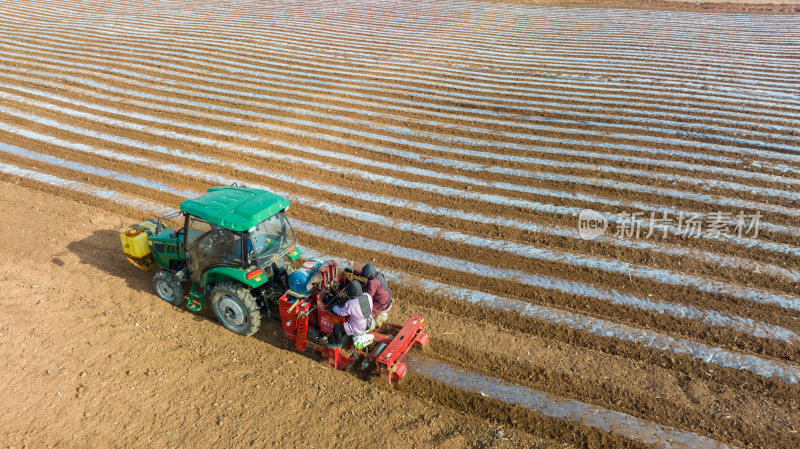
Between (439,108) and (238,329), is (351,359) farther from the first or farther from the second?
(439,108)

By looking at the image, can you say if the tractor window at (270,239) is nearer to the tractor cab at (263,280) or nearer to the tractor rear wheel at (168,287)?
the tractor cab at (263,280)

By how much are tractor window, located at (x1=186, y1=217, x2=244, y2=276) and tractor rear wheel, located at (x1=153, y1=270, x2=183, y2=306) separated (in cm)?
45

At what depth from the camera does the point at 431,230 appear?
28.2 feet

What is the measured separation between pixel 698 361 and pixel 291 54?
715 inches

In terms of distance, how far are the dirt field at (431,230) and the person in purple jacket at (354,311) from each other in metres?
0.67

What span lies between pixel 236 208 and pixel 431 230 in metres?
4.03

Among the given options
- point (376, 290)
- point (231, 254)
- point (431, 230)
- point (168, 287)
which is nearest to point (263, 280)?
point (231, 254)

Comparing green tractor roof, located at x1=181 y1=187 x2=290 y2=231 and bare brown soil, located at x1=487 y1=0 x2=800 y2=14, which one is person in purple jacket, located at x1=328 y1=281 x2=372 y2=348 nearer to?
green tractor roof, located at x1=181 y1=187 x2=290 y2=231

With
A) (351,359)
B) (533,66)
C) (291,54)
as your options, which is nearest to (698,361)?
(351,359)

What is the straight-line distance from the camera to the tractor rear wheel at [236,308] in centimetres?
564

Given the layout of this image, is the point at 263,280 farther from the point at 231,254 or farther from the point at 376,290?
the point at 376,290

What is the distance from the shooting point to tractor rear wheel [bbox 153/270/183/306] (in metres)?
6.26

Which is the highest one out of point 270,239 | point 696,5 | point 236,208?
point 696,5

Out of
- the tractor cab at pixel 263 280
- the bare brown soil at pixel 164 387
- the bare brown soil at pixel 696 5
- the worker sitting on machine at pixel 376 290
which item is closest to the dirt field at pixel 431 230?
the bare brown soil at pixel 164 387
